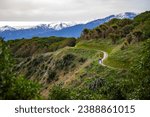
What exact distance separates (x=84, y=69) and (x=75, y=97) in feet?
375

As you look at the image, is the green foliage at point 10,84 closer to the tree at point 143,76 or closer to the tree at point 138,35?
the tree at point 143,76

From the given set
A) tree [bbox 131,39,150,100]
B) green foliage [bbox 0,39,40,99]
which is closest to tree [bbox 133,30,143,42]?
tree [bbox 131,39,150,100]

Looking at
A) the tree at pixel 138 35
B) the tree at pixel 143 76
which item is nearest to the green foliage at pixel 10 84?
the tree at pixel 143 76

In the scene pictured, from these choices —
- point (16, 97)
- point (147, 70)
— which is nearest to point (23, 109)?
point (16, 97)

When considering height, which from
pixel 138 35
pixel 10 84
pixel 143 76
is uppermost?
pixel 10 84

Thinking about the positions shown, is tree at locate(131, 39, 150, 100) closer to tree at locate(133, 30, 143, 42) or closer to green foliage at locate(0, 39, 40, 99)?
green foliage at locate(0, 39, 40, 99)

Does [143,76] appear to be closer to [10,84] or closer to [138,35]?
[10,84]

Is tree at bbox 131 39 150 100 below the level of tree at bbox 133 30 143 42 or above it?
above

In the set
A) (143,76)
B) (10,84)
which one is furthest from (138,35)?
(10,84)

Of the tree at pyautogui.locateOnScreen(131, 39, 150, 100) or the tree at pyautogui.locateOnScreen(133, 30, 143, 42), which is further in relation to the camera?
the tree at pyautogui.locateOnScreen(133, 30, 143, 42)

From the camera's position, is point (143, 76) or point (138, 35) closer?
point (143, 76)

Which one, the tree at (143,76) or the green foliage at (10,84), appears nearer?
the green foliage at (10,84)

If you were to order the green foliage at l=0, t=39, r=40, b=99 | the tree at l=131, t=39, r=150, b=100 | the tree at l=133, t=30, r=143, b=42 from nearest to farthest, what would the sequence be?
the green foliage at l=0, t=39, r=40, b=99 → the tree at l=131, t=39, r=150, b=100 → the tree at l=133, t=30, r=143, b=42

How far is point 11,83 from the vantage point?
102 ft
